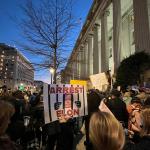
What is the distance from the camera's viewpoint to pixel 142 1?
20.2m

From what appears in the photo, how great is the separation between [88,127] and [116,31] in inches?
797

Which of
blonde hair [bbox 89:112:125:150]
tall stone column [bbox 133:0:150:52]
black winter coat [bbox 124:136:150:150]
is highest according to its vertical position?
tall stone column [bbox 133:0:150:52]

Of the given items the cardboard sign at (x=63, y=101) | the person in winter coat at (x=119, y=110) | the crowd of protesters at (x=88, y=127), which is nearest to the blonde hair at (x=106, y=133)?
the crowd of protesters at (x=88, y=127)

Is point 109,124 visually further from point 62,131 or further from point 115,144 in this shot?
point 62,131

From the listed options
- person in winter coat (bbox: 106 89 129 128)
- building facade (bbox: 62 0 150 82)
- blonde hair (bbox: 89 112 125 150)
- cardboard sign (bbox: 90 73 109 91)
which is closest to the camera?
blonde hair (bbox: 89 112 125 150)

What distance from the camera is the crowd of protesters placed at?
2861mm

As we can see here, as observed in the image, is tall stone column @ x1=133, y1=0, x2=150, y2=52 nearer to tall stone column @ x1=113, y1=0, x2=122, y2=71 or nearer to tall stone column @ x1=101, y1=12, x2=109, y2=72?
tall stone column @ x1=113, y1=0, x2=122, y2=71

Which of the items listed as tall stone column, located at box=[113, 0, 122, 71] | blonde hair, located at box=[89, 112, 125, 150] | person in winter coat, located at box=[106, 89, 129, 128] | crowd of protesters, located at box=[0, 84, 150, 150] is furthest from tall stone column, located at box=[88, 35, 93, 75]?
blonde hair, located at box=[89, 112, 125, 150]

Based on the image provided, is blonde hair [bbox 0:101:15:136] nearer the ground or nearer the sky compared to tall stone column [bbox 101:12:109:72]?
nearer the ground

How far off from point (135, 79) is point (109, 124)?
16.3m

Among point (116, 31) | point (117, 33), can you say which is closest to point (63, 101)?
point (117, 33)

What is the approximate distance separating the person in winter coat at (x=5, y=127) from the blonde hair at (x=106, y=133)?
0.89m

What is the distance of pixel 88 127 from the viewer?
8.22 metres

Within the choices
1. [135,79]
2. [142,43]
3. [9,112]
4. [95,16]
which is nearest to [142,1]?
[142,43]
